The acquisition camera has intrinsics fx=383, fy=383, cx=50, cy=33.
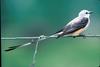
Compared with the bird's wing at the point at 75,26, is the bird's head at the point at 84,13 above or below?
above

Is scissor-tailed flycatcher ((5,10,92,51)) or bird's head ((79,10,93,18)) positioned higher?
bird's head ((79,10,93,18))

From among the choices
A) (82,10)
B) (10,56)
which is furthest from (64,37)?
(10,56)

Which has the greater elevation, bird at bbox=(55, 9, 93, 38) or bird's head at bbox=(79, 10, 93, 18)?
bird's head at bbox=(79, 10, 93, 18)

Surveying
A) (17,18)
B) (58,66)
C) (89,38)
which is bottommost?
(58,66)

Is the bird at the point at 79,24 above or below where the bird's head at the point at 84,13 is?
below

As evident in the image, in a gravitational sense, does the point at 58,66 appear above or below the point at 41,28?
below

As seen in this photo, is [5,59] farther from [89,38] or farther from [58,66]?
[89,38]
